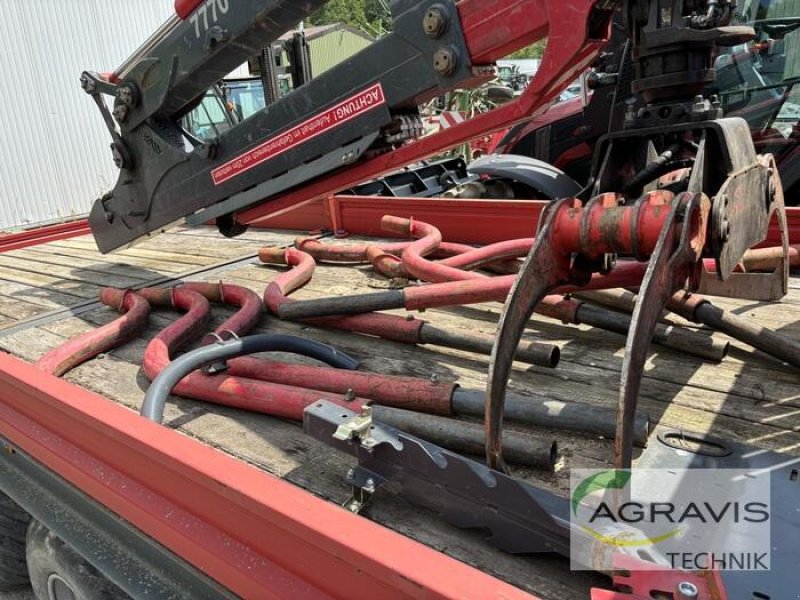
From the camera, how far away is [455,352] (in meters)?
2.19

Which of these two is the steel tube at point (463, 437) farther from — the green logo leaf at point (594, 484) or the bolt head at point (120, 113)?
the bolt head at point (120, 113)

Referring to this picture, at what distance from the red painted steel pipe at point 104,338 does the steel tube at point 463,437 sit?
1.23 m

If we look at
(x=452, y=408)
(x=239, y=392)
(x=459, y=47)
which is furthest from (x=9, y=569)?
(x=459, y=47)

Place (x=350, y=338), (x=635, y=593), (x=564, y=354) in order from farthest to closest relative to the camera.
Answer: (x=350, y=338) < (x=564, y=354) < (x=635, y=593)

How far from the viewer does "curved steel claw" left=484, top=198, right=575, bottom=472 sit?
129cm

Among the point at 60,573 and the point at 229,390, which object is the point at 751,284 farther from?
the point at 60,573

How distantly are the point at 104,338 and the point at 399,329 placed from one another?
1112 mm

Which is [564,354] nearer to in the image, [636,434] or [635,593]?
[636,434]

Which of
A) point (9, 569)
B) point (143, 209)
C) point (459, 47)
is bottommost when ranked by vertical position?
point (9, 569)

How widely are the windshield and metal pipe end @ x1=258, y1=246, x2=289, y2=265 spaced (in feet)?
9.15

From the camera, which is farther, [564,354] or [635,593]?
[564,354]

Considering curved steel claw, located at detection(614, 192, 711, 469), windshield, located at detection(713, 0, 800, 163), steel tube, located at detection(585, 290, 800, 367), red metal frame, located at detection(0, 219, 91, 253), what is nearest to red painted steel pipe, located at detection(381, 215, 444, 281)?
steel tube, located at detection(585, 290, 800, 367)

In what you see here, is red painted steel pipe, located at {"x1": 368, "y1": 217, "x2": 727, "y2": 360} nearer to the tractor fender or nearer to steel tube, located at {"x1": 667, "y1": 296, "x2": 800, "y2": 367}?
steel tube, located at {"x1": 667, "y1": 296, "x2": 800, "y2": 367}

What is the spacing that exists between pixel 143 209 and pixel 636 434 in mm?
2543
